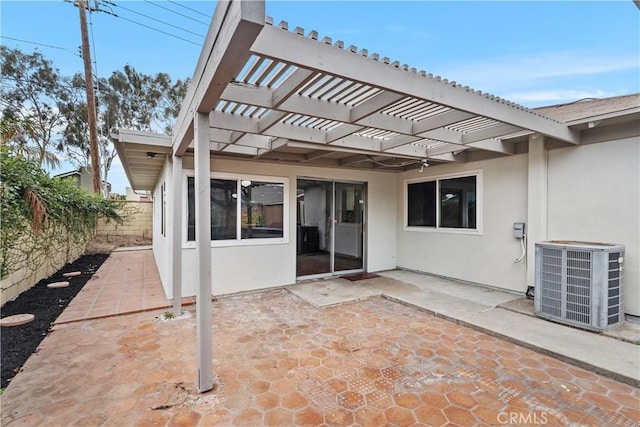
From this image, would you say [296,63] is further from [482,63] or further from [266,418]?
[482,63]

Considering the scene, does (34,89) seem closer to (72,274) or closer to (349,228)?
(72,274)

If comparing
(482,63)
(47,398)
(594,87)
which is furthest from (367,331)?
(594,87)

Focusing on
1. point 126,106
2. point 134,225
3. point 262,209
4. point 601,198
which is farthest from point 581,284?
point 126,106

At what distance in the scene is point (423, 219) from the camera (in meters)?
6.41

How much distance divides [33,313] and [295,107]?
4.45 m

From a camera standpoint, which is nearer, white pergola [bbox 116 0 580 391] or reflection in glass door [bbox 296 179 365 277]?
white pergola [bbox 116 0 580 391]

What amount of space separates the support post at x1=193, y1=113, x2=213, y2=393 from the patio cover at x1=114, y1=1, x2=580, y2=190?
21 cm

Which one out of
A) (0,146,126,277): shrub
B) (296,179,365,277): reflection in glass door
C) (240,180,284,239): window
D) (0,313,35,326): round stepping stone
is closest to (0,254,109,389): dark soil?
(0,313,35,326): round stepping stone

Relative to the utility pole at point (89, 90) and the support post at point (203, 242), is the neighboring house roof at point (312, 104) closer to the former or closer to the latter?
the support post at point (203, 242)

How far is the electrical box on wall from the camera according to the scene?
4629 mm

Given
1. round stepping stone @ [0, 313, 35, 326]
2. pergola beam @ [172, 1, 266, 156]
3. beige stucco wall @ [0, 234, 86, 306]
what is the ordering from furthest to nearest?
beige stucco wall @ [0, 234, 86, 306] → round stepping stone @ [0, 313, 35, 326] → pergola beam @ [172, 1, 266, 156]

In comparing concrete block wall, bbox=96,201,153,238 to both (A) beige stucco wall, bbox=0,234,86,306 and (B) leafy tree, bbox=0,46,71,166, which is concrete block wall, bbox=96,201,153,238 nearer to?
(B) leafy tree, bbox=0,46,71,166

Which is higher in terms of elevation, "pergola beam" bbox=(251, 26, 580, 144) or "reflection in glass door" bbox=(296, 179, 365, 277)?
"pergola beam" bbox=(251, 26, 580, 144)

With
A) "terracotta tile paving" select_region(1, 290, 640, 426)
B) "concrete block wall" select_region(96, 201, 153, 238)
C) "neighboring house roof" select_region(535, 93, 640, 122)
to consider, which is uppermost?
"neighboring house roof" select_region(535, 93, 640, 122)
